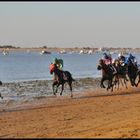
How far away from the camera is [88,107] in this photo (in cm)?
2145

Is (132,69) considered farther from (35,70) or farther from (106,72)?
(35,70)

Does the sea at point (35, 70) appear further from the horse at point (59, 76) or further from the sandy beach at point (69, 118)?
the sandy beach at point (69, 118)

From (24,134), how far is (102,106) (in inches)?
289

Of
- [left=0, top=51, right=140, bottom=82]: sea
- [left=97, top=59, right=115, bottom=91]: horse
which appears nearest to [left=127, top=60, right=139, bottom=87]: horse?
[left=97, top=59, right=115, bottom=91]: horse

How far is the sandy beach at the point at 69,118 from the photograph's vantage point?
14250mm

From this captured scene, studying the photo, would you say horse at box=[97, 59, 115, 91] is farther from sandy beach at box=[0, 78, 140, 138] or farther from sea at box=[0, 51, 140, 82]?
sea at box=[0, 51, 140, 82]

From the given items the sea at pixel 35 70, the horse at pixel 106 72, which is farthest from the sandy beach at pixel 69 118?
the sea at pixel 35 70

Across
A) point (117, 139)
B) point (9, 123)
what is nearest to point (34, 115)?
point (9, 123)

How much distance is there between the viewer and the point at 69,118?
17938 millimetres

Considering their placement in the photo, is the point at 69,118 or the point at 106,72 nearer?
the point at 69,118

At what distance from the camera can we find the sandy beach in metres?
14.2

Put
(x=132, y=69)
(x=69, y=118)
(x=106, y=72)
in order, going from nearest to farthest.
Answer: (x=69, y=118) < (x=106, y=72) < (x=132, y=69)

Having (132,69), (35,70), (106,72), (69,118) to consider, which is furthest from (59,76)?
(35,70)

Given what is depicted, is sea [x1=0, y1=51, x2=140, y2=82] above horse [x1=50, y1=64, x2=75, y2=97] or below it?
above
